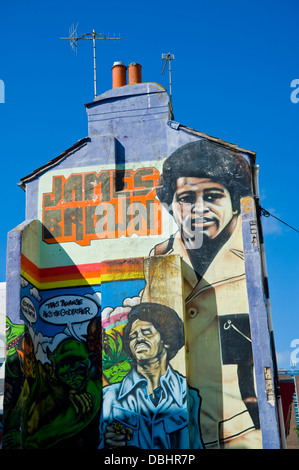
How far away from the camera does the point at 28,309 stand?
829 inches

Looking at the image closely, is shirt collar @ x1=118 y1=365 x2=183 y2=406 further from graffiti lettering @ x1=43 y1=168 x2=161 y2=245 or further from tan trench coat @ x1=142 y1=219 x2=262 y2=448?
graffiti lettering @ x1=43 y1=168 x2=161 y2=245

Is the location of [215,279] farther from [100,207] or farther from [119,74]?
[119,74]

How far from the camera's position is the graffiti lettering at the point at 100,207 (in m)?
22.0

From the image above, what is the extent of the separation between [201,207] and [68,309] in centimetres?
571

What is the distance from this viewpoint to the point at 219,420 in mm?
19484

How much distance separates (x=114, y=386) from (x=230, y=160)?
335 inches

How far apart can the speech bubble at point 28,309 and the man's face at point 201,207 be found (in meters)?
5.67

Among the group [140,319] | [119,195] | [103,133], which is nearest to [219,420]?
[140,319]

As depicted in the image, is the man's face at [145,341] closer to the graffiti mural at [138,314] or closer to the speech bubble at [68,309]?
the graffiti mural at [138,314]

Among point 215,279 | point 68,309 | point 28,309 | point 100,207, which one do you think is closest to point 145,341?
point 215,279

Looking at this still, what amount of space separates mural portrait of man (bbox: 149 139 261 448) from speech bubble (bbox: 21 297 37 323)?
4006mm

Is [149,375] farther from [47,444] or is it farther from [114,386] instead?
[47,444]

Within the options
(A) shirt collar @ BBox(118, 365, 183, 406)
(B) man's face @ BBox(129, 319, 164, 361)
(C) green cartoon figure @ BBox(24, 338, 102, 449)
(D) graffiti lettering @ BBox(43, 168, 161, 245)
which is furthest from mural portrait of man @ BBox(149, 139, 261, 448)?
(C) green cartoon figure @ BBox(24, 338, 102, 449)

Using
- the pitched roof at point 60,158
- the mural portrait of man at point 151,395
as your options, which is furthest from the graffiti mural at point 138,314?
the pitched roof at point 60,158
